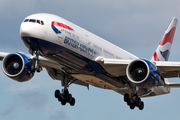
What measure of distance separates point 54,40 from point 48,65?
6.61 metres

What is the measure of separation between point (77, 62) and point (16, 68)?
262 inches

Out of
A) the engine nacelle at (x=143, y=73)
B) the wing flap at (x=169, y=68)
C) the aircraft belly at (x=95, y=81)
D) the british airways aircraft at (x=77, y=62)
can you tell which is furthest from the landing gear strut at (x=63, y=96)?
the wing flap at (x=169, y=68)

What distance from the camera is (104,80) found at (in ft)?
111

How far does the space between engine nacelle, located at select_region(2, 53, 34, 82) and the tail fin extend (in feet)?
51.8

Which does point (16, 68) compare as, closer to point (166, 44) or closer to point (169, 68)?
point (169, 68)

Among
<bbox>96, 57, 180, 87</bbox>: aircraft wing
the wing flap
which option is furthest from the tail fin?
<bbox>96, 57, 180, 87</bbox>: aircraft wing

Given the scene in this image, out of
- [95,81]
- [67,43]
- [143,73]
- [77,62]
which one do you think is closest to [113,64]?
[143,73]

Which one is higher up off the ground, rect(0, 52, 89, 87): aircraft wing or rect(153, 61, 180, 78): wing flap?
rect(0, 52, 89, 87): aircraft wing

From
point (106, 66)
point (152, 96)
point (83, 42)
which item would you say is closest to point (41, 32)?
point (83, 42)

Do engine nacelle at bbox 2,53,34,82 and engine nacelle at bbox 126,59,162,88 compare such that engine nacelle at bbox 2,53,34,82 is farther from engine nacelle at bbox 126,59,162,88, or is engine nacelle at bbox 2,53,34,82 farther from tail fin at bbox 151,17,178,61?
tail fin at bbox 151,17,178,61

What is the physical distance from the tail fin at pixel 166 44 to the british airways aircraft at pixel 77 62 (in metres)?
6.58

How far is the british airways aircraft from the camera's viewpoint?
27844 mm

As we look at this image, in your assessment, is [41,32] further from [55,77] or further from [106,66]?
[55,77]

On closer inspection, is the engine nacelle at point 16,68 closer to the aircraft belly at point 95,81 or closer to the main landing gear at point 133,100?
the aircraft belly at point 95,81
